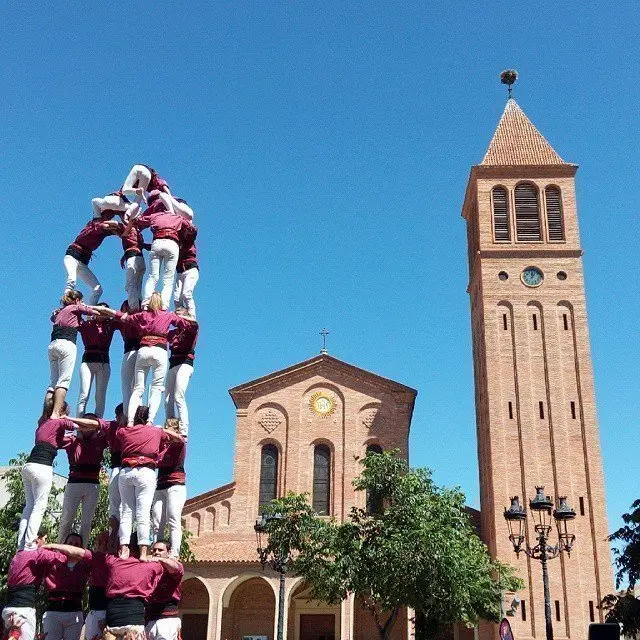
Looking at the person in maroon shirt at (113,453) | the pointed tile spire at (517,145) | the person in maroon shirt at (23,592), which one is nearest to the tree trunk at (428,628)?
the person in maroon shirt at (113,453)

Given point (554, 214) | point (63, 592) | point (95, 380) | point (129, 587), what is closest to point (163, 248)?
point (95, 380)

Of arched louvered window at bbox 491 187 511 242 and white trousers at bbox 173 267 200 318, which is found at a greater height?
arched louvered window at bbox 491 187 511 242

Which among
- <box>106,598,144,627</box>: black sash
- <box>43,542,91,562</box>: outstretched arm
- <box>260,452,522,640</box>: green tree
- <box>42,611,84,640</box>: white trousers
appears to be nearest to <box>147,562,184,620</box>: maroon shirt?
<box>106,598,144,627</box>: black sash

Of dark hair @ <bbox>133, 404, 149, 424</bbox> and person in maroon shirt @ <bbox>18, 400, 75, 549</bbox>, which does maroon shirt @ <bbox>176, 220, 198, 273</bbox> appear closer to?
dark hair @ <bbox>133, 404, 149, 424</bbox>

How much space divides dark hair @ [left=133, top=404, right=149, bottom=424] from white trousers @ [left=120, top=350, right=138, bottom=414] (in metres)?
0.47

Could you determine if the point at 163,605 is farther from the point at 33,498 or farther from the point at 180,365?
the point at 180,365

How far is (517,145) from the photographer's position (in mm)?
39938

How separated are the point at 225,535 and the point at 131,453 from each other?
73.8 ft

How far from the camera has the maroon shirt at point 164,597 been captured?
10.2m

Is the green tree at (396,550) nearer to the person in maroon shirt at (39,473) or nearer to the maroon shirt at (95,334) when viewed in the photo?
the maroon shirt at (95,334)

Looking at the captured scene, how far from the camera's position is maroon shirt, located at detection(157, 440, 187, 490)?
11062mm

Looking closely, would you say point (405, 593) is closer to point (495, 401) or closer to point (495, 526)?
point (495, 526)

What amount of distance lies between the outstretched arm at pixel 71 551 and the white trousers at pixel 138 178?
5803mm

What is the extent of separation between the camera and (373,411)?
34.0 m
